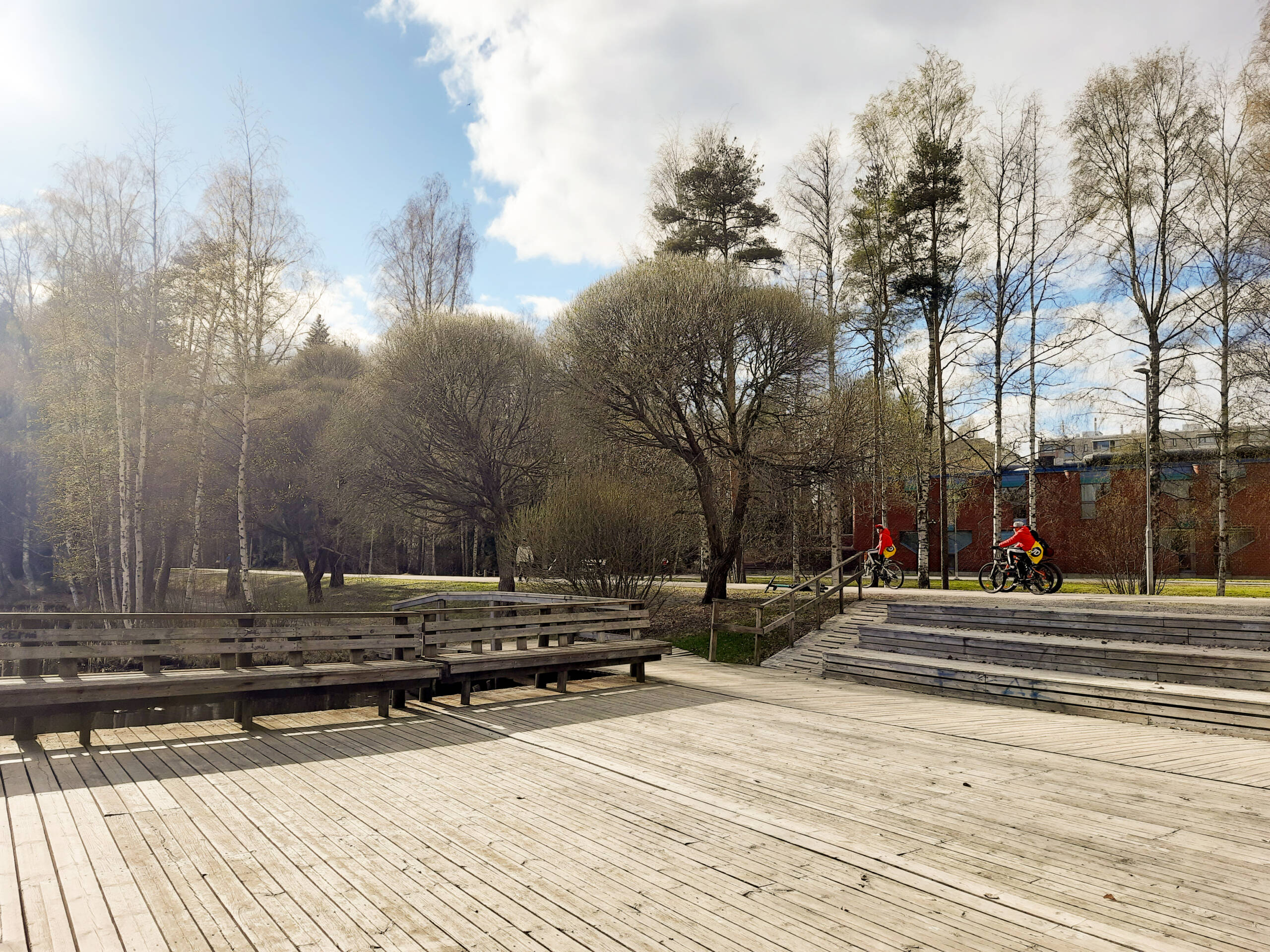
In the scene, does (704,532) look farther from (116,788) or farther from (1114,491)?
(116,788)

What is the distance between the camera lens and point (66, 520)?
758 inches

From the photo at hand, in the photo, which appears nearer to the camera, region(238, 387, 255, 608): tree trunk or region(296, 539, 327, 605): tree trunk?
region(238, 387, 255, 608): tree trunk

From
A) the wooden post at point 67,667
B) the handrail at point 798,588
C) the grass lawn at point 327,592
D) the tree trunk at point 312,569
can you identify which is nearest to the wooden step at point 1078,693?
the handrail at point 798,588

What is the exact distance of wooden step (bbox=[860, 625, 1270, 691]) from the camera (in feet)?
29.4

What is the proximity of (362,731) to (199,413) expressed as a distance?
51.6 ft

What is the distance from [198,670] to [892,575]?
52.2ft

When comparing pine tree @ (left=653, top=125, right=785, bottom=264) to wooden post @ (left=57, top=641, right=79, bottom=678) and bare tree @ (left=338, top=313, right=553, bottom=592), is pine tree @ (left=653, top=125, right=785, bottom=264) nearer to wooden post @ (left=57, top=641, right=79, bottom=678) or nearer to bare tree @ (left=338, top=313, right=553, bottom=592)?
bare tree @ (left=338, top=313, right=553, bottom=592)

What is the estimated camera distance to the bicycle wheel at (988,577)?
1683 cm

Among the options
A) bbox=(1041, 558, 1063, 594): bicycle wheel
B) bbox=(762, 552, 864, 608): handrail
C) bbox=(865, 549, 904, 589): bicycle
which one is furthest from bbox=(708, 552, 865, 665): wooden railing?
bbox=(1041, 558, 1063, 594): bicycle wheel

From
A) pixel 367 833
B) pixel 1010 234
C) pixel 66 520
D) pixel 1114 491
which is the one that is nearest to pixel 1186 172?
pixel 1010 234

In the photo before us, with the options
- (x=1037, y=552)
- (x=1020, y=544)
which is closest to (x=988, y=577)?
(x=1037, y=552)

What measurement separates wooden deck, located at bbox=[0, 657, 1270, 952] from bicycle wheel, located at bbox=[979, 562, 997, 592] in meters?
9.07

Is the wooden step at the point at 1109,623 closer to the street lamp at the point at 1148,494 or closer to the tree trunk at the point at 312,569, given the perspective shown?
the street lamp at the point at 1148,494

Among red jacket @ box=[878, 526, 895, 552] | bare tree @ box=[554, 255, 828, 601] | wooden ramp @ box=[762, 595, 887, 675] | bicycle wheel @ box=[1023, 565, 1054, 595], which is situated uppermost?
bare tree @ box=[554, 255, 828, 601]
